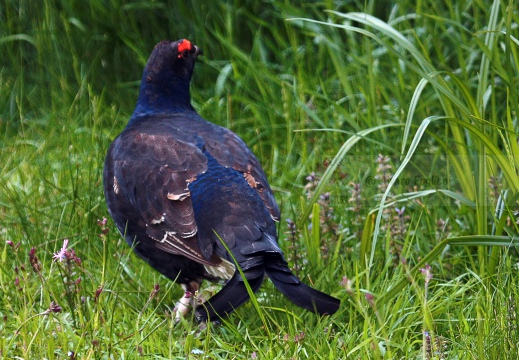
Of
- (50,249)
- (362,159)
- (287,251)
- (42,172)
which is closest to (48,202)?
(42,172)

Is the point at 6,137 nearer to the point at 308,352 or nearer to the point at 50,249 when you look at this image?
the point at 50,249

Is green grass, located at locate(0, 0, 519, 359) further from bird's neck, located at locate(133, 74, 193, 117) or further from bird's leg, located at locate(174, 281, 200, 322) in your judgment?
bird's neck, located at locate(133, 74, 193, 117)

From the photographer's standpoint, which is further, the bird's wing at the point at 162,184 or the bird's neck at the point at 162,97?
the bird's neck at the point at 162,97

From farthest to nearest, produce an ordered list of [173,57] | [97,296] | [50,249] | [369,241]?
[173,57]
[50,249]
[369,241]
[97,296]

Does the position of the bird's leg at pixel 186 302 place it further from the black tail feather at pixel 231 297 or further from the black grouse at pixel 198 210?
the black tail feather at pixel 231 297

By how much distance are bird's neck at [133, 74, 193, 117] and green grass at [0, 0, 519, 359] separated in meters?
0.29

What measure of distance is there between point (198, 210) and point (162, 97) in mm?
1075

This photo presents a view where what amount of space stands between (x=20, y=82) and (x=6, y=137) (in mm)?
681

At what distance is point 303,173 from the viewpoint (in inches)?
185

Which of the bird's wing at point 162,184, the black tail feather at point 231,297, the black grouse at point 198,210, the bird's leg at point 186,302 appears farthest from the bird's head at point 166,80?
the black tail feather at point 231,297

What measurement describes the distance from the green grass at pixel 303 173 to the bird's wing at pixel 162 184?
0.26 m

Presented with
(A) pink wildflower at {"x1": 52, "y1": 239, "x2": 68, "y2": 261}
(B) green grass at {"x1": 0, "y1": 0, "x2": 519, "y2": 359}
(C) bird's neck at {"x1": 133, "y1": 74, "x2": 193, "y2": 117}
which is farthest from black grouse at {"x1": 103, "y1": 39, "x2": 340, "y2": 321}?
(A) pink wildflower at {"x1": 52, "y1": 239, "x2": 68, "y2": 261}

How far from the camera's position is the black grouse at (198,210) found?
3.07 meters

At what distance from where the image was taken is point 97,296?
2.77 meters
